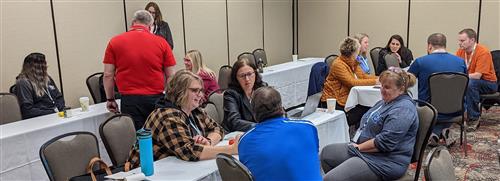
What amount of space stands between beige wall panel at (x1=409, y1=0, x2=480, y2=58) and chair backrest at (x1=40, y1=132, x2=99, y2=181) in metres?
6.94

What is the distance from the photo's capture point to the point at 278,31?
945cm

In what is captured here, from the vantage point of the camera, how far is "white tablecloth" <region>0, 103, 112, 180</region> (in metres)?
3.28

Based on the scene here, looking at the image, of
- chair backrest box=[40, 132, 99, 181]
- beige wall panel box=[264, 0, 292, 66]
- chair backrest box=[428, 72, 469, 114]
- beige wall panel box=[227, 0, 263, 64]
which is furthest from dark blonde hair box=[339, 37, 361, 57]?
beige wall panel box=[264, 0, 292, 66]

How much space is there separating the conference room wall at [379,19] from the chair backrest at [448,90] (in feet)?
13.1

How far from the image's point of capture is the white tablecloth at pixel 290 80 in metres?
6.41

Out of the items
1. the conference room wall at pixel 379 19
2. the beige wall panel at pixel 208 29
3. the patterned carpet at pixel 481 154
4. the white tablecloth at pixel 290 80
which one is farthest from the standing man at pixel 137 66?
the conference room wall at pixel 379 19

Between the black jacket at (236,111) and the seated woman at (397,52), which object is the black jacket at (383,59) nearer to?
the seated woman at (397,52)

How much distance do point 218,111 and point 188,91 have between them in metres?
1.14

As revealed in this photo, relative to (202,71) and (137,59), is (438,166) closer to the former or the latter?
(137,59)

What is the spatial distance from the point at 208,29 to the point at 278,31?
2.12 metres

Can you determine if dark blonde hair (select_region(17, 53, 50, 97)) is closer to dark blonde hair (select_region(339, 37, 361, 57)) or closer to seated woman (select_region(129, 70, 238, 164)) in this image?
seated woman (select_region(129, 70, 238, 164))

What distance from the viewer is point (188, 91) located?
2797mm

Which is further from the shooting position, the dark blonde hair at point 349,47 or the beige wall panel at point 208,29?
the beige wall panel at point 208,29

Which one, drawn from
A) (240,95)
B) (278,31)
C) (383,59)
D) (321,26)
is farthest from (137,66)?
(321,26)
